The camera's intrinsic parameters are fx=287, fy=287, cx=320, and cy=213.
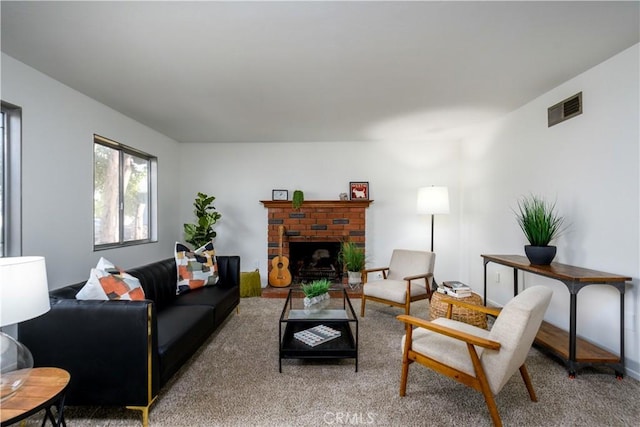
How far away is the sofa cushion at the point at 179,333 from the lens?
1.81 m

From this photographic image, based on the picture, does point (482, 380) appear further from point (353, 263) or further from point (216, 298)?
point (353, 263)

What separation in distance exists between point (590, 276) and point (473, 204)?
2307mm

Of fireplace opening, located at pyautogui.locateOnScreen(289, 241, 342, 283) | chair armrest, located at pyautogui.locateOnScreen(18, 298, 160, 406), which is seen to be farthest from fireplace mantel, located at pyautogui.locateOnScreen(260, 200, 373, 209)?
chair armrest, located at pyautogui.locateOnScreen(18, 298, 160, 406)

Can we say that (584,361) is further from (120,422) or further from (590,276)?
(120,422)

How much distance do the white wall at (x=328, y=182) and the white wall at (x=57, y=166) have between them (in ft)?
5.12

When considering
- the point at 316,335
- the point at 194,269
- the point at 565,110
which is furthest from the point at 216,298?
the point at 565,110

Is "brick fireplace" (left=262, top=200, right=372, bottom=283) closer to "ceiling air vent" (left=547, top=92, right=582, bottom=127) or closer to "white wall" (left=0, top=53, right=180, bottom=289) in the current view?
"white wall" (left=0, top=53, right=180, bottom=289)

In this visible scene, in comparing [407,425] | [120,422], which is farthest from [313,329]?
[120,422]

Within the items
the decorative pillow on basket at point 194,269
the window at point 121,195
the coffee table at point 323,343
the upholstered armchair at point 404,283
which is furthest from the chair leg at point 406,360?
the window at point 121,195

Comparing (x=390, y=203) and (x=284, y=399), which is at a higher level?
(x=390, y=203)

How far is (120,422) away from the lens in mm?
1664

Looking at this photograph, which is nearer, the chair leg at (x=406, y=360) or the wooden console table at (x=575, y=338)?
the chair leg at (x=406, y=360)

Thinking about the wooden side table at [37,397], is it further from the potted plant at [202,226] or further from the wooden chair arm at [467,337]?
the potted plant at [202,226]

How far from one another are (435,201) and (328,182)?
1.70m
